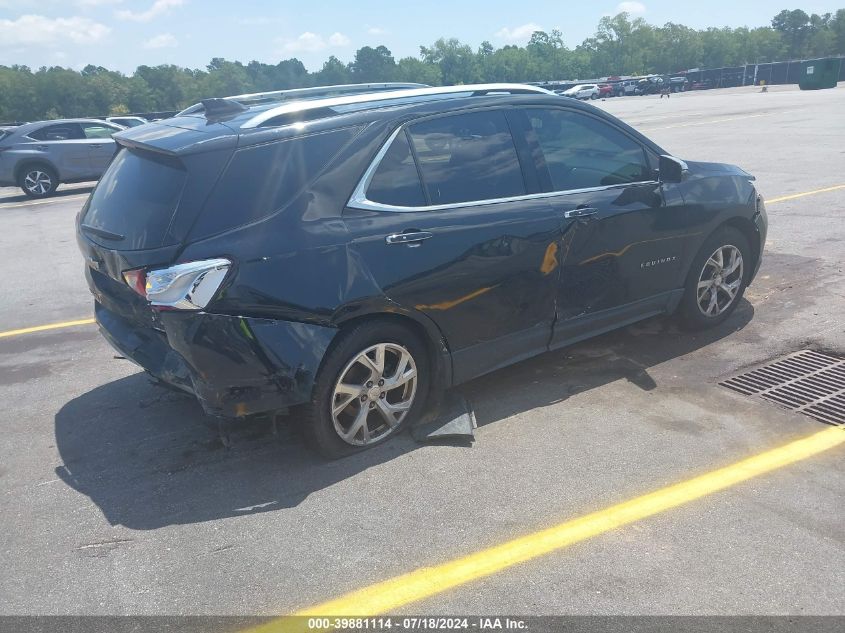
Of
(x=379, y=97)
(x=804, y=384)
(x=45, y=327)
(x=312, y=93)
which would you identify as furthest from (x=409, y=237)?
(x=45, y=327)

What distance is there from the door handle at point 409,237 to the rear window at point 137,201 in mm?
1066

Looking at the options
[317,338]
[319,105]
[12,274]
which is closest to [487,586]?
[317,338]

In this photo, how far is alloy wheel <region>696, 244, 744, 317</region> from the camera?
5.56m

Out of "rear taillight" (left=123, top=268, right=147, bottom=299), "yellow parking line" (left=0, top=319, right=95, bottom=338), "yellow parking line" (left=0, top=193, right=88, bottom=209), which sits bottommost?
"yellow parking line" (left=0, top=193, right=88, bottom=209)

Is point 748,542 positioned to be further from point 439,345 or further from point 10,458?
point 10,458

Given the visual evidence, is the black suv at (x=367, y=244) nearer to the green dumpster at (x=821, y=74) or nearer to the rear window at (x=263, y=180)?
the rear window at (x=263, y=180)

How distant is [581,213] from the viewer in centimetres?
466

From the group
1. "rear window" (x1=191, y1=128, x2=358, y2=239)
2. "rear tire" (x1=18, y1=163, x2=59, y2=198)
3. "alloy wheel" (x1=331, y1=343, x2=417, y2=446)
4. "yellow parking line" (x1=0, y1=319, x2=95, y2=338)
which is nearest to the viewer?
"rear window" (x1=191, y1=128, x2=358, y2=239)

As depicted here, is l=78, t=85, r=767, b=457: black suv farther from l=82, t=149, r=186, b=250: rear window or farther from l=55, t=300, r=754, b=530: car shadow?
l=55, t=300, r=754, b=530: car shadow

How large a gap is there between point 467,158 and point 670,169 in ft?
5.26

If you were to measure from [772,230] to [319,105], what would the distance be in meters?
6.64

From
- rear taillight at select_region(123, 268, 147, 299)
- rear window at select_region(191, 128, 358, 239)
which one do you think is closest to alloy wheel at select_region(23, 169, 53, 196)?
rear taillight at select_region(123, 268, 147, 299)

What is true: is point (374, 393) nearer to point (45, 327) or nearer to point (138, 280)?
point (138, 280)

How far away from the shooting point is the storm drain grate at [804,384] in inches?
175
